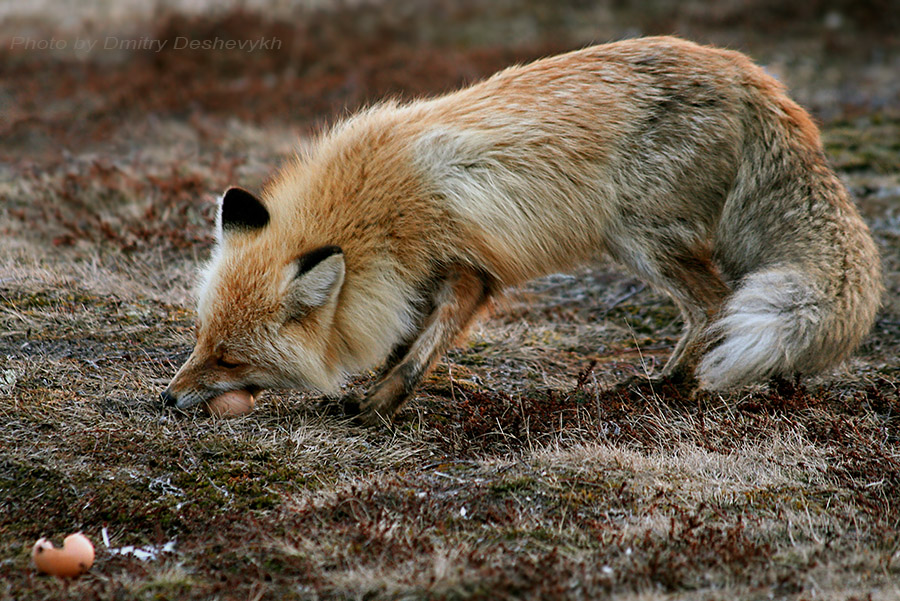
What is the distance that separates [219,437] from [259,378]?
0.38 meters

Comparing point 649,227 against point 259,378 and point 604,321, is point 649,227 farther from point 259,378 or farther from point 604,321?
point 259,378

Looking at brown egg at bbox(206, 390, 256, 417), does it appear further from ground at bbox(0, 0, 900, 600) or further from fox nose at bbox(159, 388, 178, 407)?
fox nose at bbox(159, 388, 178, 407)

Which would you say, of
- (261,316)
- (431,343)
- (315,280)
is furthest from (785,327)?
(261,316)

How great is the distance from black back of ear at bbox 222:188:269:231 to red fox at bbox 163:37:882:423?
0.01 metres

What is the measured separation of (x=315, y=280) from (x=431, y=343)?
0.82 m

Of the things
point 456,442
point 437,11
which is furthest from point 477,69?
point 456,442

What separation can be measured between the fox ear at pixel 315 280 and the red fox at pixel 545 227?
11 millimetres

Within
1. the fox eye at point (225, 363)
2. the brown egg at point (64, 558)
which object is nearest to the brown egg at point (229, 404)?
the fox eye at point (225, 363)

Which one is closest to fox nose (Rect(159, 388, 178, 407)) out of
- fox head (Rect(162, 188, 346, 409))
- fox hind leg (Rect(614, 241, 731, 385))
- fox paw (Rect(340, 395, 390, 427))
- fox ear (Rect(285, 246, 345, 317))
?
fox head (Rect(162, 188, 346, 409))

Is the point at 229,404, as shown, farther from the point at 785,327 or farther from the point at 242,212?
the point at 785,327

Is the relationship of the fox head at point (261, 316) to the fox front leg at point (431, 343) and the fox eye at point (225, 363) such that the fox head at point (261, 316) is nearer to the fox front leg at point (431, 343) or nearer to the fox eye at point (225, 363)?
the fox eye at point (225, 363)

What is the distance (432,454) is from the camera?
445 cm

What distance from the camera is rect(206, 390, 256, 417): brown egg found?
4.50m

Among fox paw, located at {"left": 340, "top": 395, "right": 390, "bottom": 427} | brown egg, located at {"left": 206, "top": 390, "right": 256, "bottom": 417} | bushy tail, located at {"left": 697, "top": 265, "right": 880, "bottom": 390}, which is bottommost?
fox paw, located at {"left": 340, "top": 395, "right": 390, "bottom": 427}
